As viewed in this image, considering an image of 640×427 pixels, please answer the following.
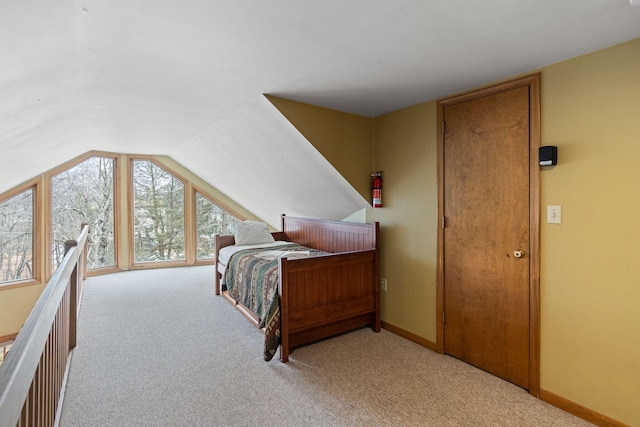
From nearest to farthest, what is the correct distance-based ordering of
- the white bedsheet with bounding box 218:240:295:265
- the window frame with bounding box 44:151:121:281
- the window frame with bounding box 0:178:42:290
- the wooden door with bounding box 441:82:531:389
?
1. the wooden door with bounding box 441:82:531:389
2. the white bedsheet with bounding box 218:240:295:265
3. the window frame with bounding box 0:178:42:290
4. the window frame with bounding box 44:151:121:281

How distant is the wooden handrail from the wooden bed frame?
54.1 inches

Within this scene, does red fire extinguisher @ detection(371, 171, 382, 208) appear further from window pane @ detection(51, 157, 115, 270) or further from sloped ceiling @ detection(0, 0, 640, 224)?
window pane @ detection(51, 157, 115, 270)

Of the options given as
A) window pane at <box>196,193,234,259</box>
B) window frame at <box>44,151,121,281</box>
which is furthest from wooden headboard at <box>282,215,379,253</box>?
window frame at <box>44,151,121,281</box>

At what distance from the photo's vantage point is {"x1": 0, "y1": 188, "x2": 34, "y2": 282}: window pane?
452cm

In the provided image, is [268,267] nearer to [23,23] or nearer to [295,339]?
[295,339]

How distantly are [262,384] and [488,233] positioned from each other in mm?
1904

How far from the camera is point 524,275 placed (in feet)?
6.93

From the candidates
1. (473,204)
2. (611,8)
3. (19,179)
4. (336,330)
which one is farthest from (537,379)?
(19,179)

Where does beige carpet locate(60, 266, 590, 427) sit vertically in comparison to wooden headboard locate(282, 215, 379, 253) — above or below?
below

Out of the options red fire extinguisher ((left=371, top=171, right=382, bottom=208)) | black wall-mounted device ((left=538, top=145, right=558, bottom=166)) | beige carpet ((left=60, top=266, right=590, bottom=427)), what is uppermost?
black wall-mounted device ((left=538, top=145, right=558, bottom=166))

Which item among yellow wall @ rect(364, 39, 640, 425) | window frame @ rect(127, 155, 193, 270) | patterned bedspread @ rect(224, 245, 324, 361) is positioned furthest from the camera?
window frame @ rect(127, 155, 193, 270)

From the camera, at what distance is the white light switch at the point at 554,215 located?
1.95m

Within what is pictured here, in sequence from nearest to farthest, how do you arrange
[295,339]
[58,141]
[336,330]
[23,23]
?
[23,23] → [295,339] → [336,330] → [58,141]

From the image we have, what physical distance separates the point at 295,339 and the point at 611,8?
274cm
